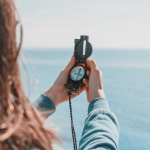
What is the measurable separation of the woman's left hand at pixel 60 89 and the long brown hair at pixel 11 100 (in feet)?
1.44

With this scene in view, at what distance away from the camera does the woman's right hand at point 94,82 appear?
0.62 metres

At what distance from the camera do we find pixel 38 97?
0.65 m

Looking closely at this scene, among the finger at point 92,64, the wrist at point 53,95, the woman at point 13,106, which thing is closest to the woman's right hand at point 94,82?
the finger at point 92,64

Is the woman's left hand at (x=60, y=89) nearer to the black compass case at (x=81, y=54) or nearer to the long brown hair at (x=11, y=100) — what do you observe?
the black compass case at (x=81, y=54)

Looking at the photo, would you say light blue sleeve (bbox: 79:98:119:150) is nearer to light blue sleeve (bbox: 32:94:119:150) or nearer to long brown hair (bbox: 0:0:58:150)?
light blue sleeve (bbox: 32:94:119:150)

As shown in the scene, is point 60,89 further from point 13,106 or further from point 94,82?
point 13,106

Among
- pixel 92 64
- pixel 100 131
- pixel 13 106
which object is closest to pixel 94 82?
pixel 92 64

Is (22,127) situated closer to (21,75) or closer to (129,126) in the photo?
(21,75)

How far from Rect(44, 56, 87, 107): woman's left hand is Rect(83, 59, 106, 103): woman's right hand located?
7 cm

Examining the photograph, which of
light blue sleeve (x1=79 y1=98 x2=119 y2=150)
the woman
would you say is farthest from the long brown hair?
light blue sleeve (x1=79 y1=98 x2=119 y2=150)

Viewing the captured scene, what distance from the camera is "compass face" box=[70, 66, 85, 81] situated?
77cm

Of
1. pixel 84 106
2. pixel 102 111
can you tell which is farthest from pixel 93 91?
pixel 84 106

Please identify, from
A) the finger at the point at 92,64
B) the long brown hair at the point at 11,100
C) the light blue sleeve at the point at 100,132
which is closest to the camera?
the long brown hair at the point at 11,100

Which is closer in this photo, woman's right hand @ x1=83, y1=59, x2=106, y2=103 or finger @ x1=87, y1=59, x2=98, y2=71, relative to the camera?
woman's right hand @ x1=83, y1=59, x2=106, y2=103
